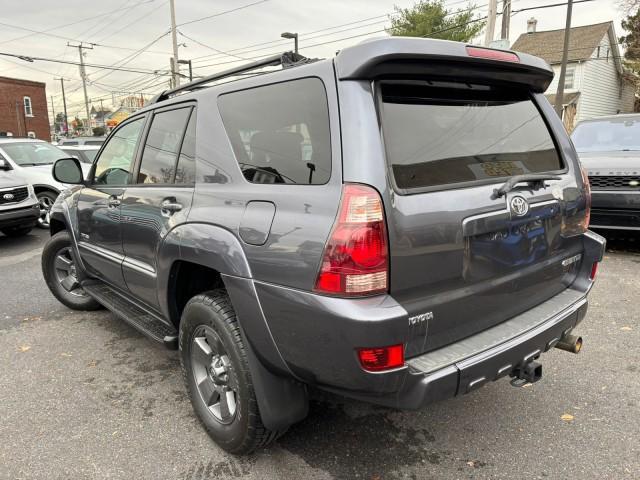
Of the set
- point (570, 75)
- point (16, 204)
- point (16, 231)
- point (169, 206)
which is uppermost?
point (570, 75)

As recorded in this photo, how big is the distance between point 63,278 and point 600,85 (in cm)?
3512

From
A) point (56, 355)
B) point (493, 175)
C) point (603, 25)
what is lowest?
point (56, 355)

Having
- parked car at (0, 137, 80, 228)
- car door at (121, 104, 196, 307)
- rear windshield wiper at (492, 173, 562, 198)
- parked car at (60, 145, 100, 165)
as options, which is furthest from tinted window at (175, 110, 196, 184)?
parked car at (60, 145, 100, 165)

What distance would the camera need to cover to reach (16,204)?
25.4 feet

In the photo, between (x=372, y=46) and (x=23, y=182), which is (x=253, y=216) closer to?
(x=372, y=46)

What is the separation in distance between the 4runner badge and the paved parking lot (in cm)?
92

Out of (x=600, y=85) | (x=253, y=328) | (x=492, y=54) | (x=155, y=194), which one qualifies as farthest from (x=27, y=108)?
(x=492, y=54)

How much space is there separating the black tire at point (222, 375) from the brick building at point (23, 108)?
46.5 meters

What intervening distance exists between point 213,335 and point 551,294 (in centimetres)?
181

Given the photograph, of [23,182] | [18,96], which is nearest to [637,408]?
[23,182]

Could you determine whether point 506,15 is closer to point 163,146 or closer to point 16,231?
point 16,231

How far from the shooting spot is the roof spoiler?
189 cm

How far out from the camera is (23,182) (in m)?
7.97

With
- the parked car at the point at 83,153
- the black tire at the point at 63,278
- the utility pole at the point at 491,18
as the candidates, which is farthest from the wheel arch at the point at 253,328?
the utility pole at the point at 491,18
